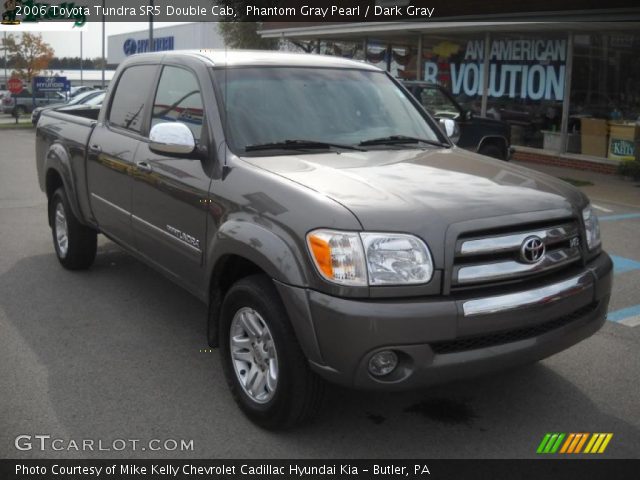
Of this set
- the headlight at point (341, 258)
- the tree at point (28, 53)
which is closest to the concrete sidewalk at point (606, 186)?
the headlight at point (341, 258)

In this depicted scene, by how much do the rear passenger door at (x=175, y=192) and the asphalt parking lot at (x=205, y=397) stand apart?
2.01ft

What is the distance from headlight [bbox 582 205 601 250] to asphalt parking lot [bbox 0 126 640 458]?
90cm

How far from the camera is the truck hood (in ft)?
10.5

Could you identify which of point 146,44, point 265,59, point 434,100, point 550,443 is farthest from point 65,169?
point 146,44

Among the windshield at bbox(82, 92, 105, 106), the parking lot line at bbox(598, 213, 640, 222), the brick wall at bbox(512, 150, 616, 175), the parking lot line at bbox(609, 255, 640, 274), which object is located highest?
the windshield at bbox(82, 92, 105, 106)

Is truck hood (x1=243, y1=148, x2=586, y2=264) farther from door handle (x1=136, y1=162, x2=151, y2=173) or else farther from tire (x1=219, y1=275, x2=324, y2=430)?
door handle (x1=136, y1=162, x2=151, y2=173)

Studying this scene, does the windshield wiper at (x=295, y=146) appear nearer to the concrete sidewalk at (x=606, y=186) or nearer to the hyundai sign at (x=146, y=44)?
the concrete sidewalk at (x=606, y=186)

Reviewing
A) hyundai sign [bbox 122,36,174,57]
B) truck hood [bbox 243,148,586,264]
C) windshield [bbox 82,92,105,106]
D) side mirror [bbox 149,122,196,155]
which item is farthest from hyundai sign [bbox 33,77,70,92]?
truck hood [bbox 243,148,586,264]

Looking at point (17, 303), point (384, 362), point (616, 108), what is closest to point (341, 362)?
point (384, 362)

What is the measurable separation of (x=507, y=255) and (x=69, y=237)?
4.32m

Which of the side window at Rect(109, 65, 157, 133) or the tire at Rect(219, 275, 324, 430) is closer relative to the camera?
the tire at Rect(219, 275, 324, 430)

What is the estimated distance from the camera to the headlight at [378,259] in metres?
3.12

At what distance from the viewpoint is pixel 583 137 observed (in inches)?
598

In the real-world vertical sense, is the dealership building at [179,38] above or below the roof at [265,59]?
above
